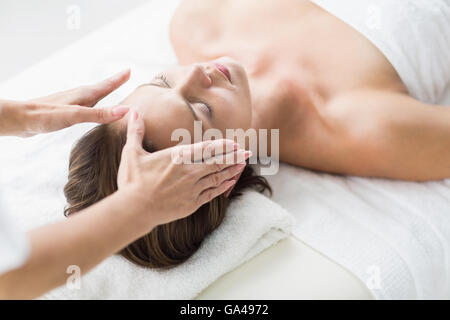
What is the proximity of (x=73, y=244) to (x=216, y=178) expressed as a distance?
11.8 inches

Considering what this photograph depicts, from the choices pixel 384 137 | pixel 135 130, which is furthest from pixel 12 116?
pixel 384 137

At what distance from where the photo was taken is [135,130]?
93 cm

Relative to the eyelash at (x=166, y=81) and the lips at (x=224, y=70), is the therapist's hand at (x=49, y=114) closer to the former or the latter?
the eyelash at (x=166, y=81)

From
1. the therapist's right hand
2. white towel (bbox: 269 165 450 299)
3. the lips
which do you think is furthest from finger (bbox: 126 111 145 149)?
white towel (bbox: 269 165 450 299)

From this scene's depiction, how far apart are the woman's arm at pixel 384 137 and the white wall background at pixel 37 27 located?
131 cm

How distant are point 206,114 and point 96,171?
268 mm

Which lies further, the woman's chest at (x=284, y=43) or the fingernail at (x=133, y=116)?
the woman's chest at (x=284, y=43)

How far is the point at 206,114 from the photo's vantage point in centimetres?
105

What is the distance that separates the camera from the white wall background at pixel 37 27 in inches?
77.5

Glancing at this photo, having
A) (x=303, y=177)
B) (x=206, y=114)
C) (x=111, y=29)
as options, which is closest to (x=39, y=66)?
(x=111, y=29)

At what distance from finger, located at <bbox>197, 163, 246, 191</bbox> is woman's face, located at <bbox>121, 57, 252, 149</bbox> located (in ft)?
0.42

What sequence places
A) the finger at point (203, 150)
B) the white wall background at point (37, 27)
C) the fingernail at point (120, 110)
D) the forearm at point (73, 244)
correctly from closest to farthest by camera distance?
the forearm at point (73, 244)
the finger at point (203, 150)
the fingernail at point (120, 110)
the white wall background at point (37, 27)

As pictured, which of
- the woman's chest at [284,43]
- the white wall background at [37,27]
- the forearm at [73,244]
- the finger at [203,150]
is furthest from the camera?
the white wall background at [37,27]

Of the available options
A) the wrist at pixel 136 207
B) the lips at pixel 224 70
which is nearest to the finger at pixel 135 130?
the wrist at pixel 136 207
